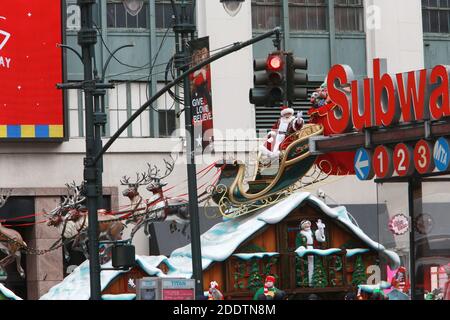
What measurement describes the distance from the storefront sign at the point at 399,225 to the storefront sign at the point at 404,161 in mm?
822

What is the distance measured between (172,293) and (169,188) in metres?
15.0

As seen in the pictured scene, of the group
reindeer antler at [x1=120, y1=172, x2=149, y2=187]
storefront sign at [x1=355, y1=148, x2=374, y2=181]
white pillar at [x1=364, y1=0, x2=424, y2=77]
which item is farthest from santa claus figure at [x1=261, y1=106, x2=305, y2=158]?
white pillar at [x1=364, y1=0, x2=424, y2=77]

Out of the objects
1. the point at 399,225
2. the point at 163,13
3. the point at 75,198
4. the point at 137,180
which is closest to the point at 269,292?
the point at 399,225

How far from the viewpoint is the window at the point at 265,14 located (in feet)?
147

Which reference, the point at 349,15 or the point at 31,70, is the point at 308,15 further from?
the point at 31,70

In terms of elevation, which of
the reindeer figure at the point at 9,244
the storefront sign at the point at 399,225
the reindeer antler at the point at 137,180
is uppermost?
the reindeer antler at the point at 137,180

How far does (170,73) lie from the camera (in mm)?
42344

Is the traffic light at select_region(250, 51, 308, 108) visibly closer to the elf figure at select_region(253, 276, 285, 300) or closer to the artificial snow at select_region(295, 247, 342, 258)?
the elf figure at select_region(253, 276, 285, 300)

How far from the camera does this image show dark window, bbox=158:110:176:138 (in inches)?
1700

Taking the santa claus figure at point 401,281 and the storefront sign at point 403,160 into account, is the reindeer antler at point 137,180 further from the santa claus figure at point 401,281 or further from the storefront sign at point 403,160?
the santa claus figure at point 401,281

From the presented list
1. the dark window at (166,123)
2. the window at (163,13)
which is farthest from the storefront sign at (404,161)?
the window at (163,13)

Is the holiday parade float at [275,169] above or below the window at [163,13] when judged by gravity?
below

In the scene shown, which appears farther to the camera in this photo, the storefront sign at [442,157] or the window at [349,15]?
the window at [349,15]
